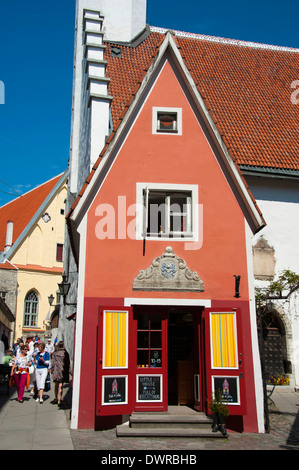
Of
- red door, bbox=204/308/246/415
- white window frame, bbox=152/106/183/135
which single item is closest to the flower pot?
red door, bbox=204/308/246/415

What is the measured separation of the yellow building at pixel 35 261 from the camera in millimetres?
34344

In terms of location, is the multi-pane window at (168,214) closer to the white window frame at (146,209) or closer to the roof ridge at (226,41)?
the white window frame at (146,209)

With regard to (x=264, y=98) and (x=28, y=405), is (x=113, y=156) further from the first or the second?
(x=264, y=98)

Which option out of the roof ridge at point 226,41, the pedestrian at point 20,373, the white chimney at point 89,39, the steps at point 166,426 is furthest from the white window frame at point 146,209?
the roof ridge at point 226,41

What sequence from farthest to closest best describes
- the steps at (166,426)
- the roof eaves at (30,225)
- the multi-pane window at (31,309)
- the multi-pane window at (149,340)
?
the multi-pane window at (31,309) → the roof eaves at (30,225) → the multi-pane window at (149,340) → the steps at (166,426)

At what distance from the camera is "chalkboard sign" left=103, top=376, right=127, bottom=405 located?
30.1 ft

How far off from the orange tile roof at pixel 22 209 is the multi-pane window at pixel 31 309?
4.65 metres

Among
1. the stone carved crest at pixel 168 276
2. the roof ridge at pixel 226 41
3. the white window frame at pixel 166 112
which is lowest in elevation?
the stone carved crest at pixel 168 276

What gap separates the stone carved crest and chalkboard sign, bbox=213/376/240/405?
6.36 feet

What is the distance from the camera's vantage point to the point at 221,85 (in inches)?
773

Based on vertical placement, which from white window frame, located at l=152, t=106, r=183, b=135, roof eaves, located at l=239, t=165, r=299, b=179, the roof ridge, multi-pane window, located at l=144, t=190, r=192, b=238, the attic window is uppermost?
the roof ridge

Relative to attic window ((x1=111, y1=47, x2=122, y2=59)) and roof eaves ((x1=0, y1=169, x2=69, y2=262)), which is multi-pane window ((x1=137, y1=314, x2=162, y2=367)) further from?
roof eaves ((x1=0, y1=169, x2=69, y2=262))
